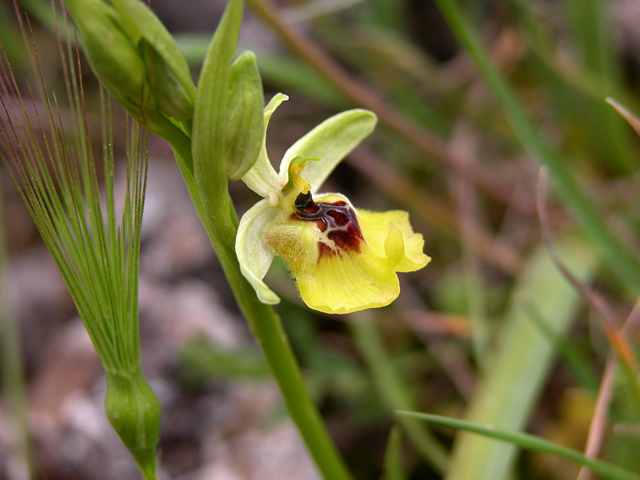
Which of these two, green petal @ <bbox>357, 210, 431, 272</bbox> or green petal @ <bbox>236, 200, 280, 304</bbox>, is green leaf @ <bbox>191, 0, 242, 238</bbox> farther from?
green petal @ <bbox>357, 210, 431, 272</bbox>

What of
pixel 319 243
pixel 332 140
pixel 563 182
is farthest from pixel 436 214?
pixel 319 243

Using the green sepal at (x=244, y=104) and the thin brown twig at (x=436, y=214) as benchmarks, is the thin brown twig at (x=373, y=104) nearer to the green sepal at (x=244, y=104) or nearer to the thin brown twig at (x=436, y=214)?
the thin brown twig at (x=436, y=214)

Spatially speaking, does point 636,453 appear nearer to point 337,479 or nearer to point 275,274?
point 337,479

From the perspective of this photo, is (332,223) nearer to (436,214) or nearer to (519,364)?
(519,364)

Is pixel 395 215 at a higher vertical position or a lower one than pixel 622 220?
higher

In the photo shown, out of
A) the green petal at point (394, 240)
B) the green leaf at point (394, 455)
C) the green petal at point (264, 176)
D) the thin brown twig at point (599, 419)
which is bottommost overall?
the thin brown twig at point (599, 419)

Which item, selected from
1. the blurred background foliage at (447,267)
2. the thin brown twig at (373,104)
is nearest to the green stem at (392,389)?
the blurred background foliage at (447,267)

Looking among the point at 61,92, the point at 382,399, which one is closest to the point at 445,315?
the point at 382,399
